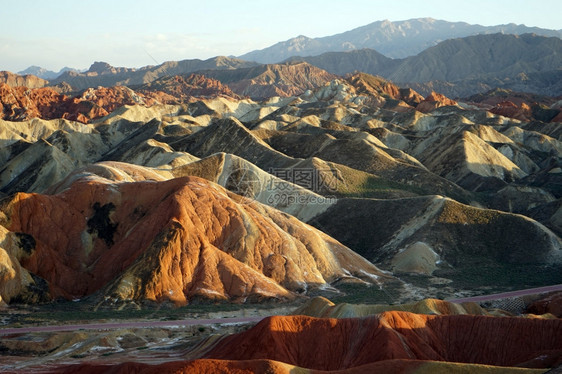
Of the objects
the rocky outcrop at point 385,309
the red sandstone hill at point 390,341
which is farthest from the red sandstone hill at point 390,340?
the rocky outcrop at point 385,309

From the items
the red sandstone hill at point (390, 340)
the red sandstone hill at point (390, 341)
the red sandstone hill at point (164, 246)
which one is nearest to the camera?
the red sandstone hill at point (390, 341)

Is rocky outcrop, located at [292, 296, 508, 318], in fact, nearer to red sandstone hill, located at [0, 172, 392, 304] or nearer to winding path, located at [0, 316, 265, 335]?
winding path, located at [0, 316, 265, 335]

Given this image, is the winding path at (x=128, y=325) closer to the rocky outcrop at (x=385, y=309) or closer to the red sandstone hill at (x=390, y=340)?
the rocky outcrop at (x=385, y=309)

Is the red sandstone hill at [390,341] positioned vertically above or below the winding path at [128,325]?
above

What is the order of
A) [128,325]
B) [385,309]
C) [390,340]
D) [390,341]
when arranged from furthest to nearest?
[128,325] < [385,309] < [390,340] < [390,341]

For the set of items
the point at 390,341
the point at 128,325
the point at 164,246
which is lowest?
the point at 128,325

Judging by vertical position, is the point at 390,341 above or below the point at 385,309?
above

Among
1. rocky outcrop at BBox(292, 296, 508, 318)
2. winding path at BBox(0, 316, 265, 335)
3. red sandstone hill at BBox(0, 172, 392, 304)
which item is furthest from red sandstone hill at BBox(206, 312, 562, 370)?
red sandstone hill at BBox(0, 172, 392, 304)

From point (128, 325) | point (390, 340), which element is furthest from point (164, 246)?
point (390, 340)

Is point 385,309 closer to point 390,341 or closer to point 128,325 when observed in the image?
point 390,341

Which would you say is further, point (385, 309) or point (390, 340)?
point (385, 309)
